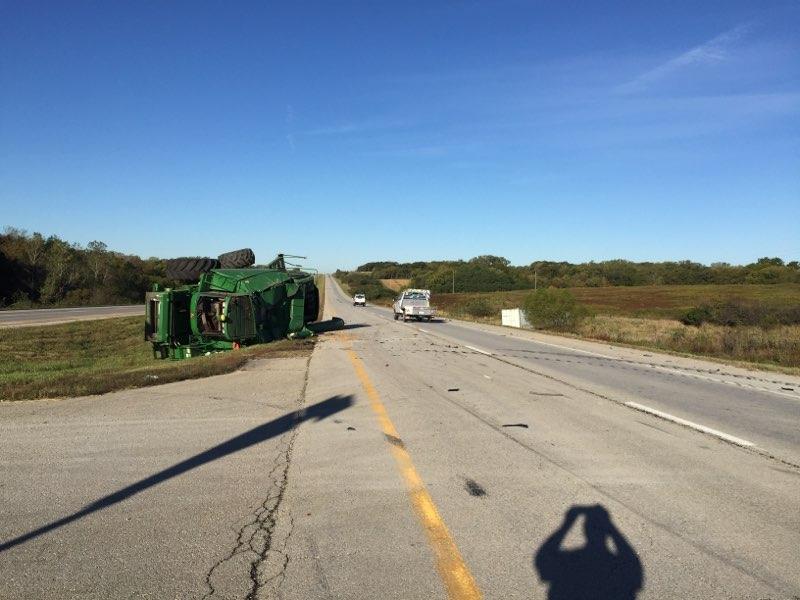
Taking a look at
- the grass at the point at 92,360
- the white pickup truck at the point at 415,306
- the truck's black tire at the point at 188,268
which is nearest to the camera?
the grass at the point at 92,360

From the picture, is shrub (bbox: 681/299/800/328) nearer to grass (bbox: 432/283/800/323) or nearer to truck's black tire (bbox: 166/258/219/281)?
grass (bbox: 432/283/800/323)

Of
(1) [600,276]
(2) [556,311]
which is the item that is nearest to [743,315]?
(2) [556,311]

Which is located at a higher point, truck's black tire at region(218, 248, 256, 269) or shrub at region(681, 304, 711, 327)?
Result: truck's black tire at region(218, 248, 256, 269)

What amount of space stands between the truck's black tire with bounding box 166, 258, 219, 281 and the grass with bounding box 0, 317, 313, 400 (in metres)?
2.70

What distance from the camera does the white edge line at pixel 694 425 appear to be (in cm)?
722

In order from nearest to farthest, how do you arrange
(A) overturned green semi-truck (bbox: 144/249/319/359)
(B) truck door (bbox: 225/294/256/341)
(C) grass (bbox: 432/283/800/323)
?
(B) truck door (bbox: 225/294/256/341), (A) overturned green semi-truck (bbox: 144/249/319/359), (C) grass (bbox: 432/283/800/323)

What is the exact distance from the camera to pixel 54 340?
26797 mm

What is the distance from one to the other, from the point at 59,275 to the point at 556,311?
46910 millimetres

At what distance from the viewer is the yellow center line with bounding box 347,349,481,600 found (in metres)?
3.56

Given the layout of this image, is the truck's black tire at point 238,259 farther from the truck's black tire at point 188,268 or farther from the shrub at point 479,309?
the shrub at point 479,309

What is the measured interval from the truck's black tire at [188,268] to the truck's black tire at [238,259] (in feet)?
2.94

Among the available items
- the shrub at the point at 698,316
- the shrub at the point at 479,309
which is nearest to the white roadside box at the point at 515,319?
the shrub at the point at 479,309

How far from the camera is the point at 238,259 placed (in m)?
19.4

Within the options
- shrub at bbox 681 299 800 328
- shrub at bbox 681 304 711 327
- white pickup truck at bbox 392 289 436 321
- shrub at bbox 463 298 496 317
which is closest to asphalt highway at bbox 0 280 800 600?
white pickup truck at bbox 392 289 436 321
